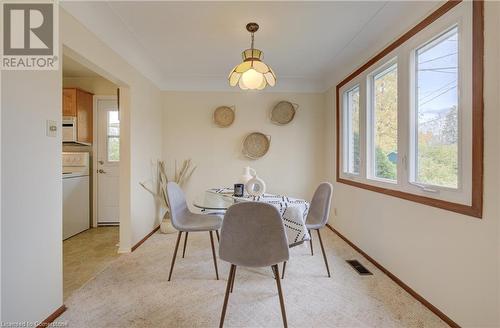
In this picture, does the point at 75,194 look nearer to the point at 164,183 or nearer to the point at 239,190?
the point at 164,183

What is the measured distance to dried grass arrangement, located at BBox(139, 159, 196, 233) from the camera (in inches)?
138

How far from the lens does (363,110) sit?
2828mm

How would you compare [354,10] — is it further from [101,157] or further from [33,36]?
[101,157]

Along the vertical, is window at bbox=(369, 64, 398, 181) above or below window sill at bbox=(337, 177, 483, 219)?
above

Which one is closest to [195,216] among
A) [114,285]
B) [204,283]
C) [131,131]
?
[204,283]

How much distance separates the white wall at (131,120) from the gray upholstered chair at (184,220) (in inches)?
31.0

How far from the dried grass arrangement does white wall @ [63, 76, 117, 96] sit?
142cm

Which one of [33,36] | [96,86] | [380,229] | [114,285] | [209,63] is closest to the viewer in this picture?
[33,36]

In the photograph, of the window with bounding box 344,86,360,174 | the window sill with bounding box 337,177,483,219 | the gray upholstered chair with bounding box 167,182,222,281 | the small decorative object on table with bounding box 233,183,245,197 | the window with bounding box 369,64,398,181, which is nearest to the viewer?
the window sill with bounding box 337,177,483,219

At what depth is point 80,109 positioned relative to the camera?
365cm

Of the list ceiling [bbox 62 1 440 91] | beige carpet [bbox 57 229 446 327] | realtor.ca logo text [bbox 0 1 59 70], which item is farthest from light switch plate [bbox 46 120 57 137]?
beige carpet [bbox 57 229 446 327]

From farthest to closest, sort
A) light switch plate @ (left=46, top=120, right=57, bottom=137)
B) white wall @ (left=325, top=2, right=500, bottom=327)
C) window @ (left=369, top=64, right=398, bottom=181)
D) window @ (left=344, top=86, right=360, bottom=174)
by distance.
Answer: window @ (left=344, top=86, right=360, bottom=174), window @ (left=369, top=64, right=398, bottom=181), light switch plate @ (left=46, top=120, right=57, bottom=137), white wall @ (left=325, top=2, right=500, bottom=327)

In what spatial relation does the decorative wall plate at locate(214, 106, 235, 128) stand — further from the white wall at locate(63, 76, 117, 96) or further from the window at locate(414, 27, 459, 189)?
the window at locate(414, 27, 459, 189)

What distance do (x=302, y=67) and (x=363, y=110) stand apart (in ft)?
3.79
